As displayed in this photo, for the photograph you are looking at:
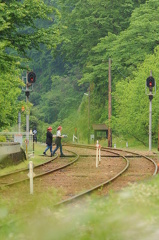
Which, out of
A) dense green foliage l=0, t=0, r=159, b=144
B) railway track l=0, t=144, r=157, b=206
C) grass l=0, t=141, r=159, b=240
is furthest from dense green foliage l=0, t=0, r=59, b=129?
grass l=0, t=141, r=159, b=240

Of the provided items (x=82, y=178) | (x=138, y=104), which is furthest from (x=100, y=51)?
(x=82, y=178)

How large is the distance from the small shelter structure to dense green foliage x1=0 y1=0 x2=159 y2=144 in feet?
3.67

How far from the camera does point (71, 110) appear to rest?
10988cm

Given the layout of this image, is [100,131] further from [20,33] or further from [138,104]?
[20,33]

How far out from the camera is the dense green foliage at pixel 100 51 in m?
25.6

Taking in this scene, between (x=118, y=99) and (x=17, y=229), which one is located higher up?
(x=118, y=99)

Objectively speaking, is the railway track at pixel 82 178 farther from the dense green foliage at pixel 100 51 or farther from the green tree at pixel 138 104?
the green tree at pixel 138 104

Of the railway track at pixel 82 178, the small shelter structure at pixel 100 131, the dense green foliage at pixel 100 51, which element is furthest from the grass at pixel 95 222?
the small shelter structure at pixel 100 131

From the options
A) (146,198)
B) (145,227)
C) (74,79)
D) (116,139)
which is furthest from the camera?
(74,79)

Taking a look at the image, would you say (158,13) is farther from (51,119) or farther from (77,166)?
(51,119)

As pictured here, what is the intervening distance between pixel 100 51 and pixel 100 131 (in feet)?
37.0

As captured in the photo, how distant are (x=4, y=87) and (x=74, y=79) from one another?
3082 inches

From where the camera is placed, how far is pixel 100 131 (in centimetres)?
7825

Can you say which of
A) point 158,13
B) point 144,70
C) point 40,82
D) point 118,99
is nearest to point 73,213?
point 144,70
